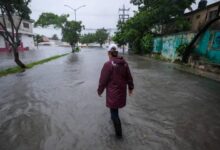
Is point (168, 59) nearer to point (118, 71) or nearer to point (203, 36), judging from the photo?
point (203, 36)

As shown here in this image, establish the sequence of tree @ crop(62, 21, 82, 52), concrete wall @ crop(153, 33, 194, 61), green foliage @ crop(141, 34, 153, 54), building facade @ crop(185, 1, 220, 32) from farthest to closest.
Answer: tree @ crop(62, 21, 82, 52), green foliage @ crop(141, 34, 153, 54), building facade @ crop(185, 1, 220, 32), concrete wall @ crop(153, 33, 194, 61)

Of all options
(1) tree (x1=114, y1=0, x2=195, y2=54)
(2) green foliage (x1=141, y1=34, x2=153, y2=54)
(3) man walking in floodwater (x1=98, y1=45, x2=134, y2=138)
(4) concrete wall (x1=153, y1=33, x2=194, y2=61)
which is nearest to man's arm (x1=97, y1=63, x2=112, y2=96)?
(3) man walking in floodwater (x1=98, y1=45, x2=134, y2=138)

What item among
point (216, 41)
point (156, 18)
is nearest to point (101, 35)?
point (156, 18)

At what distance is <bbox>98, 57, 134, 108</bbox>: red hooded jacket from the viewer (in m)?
3.41

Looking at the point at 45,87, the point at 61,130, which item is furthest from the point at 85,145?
the point at 45,87

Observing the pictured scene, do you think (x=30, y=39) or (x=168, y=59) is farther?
(x=30, y=39)

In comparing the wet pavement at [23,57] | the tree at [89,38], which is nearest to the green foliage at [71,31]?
the wet pavement at [23,57]

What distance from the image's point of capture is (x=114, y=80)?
3.45 m

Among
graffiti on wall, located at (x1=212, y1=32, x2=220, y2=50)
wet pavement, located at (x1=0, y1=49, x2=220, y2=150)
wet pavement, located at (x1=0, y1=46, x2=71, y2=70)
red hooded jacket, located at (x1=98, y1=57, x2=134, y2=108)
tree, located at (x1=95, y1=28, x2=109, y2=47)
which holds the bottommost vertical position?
wet pavement, located at (x1=0, y1=46, x2=71, y2=70)

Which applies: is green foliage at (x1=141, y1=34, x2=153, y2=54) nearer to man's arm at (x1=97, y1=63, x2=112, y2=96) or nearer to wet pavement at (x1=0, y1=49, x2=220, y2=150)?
wet pavement at (x1=0, y1=49, x2=220, y2=150)

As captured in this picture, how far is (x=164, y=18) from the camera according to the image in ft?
71.4

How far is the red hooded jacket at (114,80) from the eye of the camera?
341 centimetres

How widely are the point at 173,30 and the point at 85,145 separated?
72.2 ft

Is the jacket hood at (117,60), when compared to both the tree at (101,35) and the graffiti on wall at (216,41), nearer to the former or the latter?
the graffiti on wall at (216,41)
